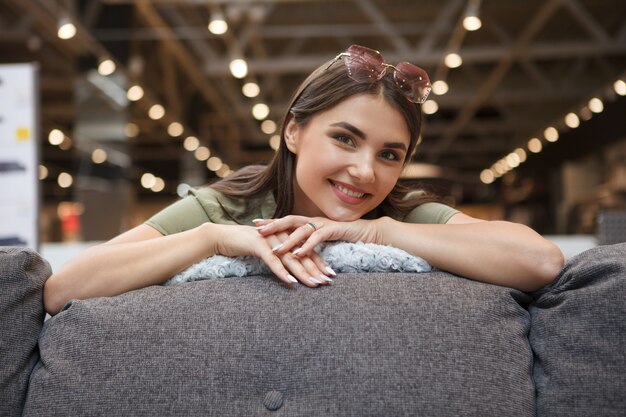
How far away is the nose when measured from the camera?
1558mm

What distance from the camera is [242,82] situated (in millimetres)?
13125

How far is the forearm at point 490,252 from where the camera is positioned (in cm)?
131

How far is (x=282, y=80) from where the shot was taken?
14.3 m

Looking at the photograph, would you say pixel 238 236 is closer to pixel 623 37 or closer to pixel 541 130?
pixel 623 37

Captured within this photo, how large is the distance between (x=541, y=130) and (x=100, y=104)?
1026 cm

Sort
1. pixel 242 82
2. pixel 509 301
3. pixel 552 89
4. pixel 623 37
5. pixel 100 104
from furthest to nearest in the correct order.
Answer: pixel 242 82 < pixel 552 89 < pixel 623 37 < pixel 100 104 < pixel 509 301

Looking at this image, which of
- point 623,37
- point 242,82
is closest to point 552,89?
point 623,37

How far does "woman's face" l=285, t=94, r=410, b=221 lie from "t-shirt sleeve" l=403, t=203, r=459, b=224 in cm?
22

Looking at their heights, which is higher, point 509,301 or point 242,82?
point 242,82

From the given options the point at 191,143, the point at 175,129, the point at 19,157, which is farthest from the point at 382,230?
the point at 191,143

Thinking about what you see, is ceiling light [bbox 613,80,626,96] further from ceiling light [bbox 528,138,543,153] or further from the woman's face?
the woman's face

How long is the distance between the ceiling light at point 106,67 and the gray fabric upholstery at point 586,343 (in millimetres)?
7935

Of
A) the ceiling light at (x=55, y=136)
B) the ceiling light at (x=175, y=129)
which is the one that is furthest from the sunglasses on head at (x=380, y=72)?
the ceiling light at (x=55, y=136)

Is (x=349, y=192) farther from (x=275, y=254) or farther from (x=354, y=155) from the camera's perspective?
(x=275, y=254)
